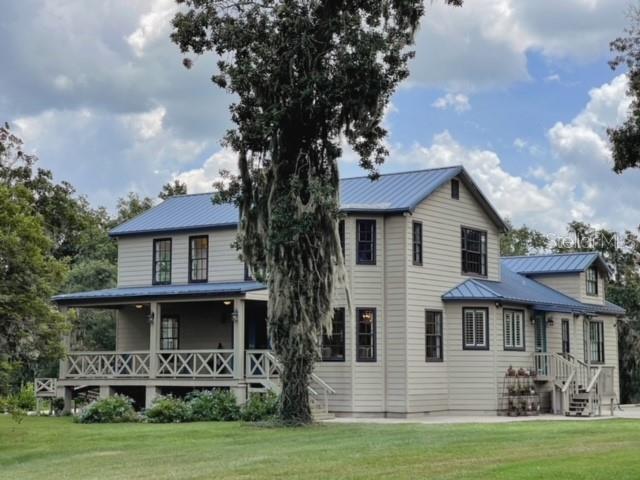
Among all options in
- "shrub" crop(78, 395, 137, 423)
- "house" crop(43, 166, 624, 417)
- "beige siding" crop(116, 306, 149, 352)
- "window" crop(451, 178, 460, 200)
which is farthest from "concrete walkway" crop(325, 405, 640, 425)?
"beige siding" crop(116, 306, 149, 352)

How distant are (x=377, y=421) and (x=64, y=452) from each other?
9295 mm

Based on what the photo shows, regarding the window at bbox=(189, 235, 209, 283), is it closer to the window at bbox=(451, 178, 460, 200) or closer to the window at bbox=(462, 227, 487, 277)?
the window at bbox=(451, 178, 460, 200)

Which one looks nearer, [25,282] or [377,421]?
[25,282]

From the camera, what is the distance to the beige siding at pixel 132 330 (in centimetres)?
3259

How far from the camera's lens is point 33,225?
63.9 feet

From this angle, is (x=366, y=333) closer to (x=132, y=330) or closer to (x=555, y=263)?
(x=132, y=330)

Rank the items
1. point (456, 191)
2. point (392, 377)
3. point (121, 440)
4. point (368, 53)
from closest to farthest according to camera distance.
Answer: point (121, 440), point (368, 53), point (392, 377), point (456, 191)

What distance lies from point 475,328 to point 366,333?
3.51 meters

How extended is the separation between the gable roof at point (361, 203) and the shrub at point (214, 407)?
5385 mm

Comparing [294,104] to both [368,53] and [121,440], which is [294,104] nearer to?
[368,53]

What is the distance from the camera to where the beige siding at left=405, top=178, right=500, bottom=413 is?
1088 inches

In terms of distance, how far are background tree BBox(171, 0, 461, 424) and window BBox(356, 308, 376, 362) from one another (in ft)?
15.8

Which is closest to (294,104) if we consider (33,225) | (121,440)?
(33,225)

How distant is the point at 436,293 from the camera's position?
2872 centimetres
